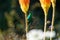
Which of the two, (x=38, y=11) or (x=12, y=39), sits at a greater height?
(x=38, y=11)

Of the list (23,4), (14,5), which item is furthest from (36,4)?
(23,4)

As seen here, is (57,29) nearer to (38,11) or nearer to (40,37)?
(38,11)

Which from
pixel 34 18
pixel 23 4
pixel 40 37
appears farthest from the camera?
pixel 34 18

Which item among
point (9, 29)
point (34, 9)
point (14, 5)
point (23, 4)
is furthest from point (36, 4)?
→ point (23, 4)

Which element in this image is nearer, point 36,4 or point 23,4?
point 23,4

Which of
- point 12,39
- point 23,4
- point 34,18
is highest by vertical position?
point 23,4

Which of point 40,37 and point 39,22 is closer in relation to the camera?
point 40,37

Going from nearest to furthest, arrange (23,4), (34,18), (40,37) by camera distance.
→ (23,4), (40,37), (34,18)

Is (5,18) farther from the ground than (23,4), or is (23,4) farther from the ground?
(23,4)

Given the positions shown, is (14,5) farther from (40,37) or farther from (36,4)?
(40,37)
